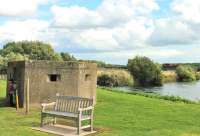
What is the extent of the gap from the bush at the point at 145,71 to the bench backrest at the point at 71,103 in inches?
2216

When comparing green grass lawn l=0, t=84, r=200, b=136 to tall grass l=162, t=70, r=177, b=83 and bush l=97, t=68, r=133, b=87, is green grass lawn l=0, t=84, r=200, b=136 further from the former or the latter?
tall grass l=162, t=70, r=177, b=83

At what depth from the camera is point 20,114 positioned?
14.7 metres

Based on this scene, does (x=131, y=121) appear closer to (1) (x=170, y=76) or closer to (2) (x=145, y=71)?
(2) (x=145, y=71)

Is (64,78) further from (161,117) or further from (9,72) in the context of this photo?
(161,117)

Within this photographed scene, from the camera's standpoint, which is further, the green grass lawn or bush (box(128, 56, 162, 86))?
bush (box(128, 56, 162, 86))

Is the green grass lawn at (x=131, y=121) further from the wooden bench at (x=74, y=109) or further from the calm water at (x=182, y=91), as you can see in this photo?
the calm water at (x=182, y=91)

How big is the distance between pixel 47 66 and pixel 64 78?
36.4 inches

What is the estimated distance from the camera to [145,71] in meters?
70.2

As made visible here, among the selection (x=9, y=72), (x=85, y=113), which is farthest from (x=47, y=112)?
(x=9, y=72)

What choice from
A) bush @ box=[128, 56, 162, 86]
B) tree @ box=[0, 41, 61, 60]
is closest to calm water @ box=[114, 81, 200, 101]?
bush @ box=[128, 56, 162, 86]

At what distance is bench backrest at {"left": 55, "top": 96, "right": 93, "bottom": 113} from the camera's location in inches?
462

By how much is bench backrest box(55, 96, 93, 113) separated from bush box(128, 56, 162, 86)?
5629cm

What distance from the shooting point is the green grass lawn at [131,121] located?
36.7 ft

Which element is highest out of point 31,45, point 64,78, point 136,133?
point 31,45
